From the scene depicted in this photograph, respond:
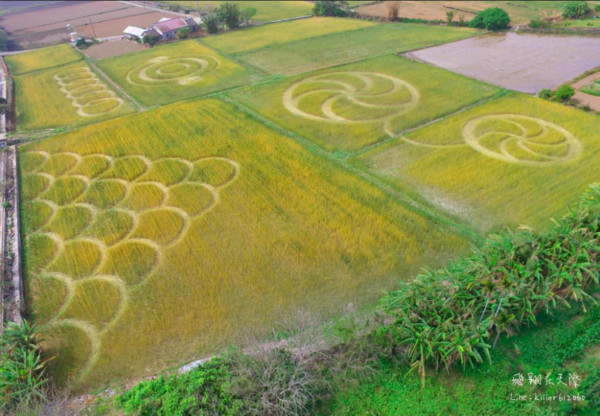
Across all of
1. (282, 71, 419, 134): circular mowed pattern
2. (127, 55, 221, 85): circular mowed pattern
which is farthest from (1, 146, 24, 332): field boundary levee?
(282, 71, 419, 134): circular mowed pattern

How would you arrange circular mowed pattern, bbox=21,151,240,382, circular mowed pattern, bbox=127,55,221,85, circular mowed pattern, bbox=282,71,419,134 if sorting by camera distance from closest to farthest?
circular mowed pattern, bbox=21,151,240,382
circular mowed pattern, bbox=282,71,419,134
circular mowed pattern, bbox=127,55,221,85

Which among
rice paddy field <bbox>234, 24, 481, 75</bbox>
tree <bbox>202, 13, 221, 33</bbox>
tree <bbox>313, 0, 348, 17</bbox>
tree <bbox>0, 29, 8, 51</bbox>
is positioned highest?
tree <bbox>313, 0, 348, 17</bbox>

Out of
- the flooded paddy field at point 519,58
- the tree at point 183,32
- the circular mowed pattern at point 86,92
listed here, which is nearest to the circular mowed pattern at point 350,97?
the flooded paddy field at point 519,58

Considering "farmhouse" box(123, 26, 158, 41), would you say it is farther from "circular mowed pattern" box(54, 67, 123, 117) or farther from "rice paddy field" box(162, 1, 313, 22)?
"rice paddy field" box(162, 1, 313, 22)

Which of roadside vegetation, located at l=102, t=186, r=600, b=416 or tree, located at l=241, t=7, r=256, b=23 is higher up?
tree, located at l=241, t=7, r=256, b=23

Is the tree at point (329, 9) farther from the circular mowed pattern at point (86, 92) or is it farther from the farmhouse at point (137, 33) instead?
the circular mowed pattern at point (86, 92)

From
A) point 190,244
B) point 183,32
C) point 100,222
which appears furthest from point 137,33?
point 190,244

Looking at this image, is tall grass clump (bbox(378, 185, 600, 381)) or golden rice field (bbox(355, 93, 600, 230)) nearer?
tall grass clump (bbox(378, 185, 600, 381))
